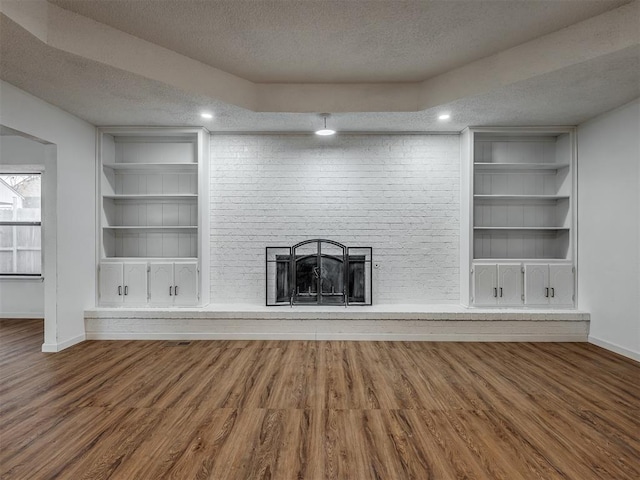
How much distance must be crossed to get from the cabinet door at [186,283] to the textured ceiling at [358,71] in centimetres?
170

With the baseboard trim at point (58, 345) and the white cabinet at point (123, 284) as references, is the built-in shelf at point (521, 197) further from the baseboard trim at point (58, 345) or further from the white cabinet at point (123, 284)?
the baseboard trim at point (58, 345)

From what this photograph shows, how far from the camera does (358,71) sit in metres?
3.48

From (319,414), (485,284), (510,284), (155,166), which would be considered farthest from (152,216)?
(510,284)

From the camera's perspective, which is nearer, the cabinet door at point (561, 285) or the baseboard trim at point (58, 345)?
the baseboard trim at point (58, 345)

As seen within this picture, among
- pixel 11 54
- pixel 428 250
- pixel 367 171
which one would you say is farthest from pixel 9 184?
pixel 428 250

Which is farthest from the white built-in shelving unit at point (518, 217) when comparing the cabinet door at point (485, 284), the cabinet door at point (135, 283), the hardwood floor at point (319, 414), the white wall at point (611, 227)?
the cabinet door at point (135, 283)

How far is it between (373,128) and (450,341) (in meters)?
2.68

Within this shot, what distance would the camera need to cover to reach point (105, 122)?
416cm

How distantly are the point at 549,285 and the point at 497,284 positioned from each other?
611mm

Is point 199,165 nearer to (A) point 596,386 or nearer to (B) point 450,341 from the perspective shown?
(B) point 450,341

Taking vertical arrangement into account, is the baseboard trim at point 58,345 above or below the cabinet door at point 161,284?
below

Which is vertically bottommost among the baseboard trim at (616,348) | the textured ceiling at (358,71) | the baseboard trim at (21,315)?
the baseboard trim at (21,315)

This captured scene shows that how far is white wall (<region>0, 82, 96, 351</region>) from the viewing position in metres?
3.59

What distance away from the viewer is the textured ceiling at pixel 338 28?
2467 millimetres
